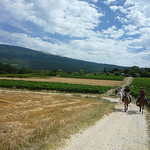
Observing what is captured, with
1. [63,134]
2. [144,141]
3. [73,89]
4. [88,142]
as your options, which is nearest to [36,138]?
[63,134]

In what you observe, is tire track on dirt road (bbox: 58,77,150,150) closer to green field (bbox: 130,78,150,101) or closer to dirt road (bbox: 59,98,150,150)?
dirt road (bbox: 59,98,150,150)

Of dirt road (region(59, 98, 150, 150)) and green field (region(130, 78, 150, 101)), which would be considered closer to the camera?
dirt road (region(59, 98, 150, 150))

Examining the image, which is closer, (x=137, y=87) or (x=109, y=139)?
(x=109, y=139)

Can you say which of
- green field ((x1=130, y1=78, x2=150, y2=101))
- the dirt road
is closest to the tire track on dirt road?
the dirt road

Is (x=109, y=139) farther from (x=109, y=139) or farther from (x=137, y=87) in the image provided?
(x=137, y=87)

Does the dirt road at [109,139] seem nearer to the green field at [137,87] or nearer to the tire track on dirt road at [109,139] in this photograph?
the tire track on dirt road at [109,139]

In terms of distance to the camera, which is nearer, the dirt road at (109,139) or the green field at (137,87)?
the dirt road at (109,139)

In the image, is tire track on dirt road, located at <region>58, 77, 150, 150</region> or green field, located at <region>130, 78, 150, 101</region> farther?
green field, located at <region>130, 78, 150, 101</region>

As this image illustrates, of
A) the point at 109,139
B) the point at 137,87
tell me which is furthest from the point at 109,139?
the point at 137,87

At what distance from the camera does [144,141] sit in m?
5.80

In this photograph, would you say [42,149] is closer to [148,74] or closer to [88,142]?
[88,142]

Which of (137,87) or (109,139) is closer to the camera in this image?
(109,139)

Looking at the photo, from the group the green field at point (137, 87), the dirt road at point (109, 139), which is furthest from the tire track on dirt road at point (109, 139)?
the green field at point (137, 87)

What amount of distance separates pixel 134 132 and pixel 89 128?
106 inches
